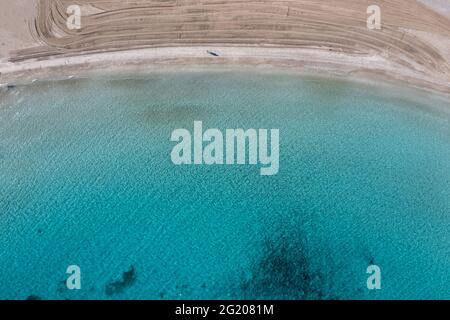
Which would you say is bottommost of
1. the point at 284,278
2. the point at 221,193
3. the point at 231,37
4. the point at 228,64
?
the point at 284,278

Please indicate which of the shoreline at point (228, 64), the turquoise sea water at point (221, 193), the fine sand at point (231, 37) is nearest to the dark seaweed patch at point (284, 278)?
the turquoise sea water at point (221, 193)

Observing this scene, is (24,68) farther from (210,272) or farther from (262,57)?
(210,272)

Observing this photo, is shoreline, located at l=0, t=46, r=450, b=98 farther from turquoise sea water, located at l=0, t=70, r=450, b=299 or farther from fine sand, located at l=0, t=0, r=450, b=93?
turquoise sea water, located at l=0, t=70, r=450, b=299

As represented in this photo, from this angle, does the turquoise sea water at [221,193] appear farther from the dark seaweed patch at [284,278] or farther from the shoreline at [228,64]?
the shoreline at [228,64]

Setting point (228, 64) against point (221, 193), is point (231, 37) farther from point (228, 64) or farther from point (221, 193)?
point (221, 193)

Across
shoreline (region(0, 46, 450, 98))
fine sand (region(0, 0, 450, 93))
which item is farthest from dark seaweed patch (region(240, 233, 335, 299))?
fine sand (region(0, 0, 450, 93))

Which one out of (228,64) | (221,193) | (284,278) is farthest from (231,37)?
(284,278)
